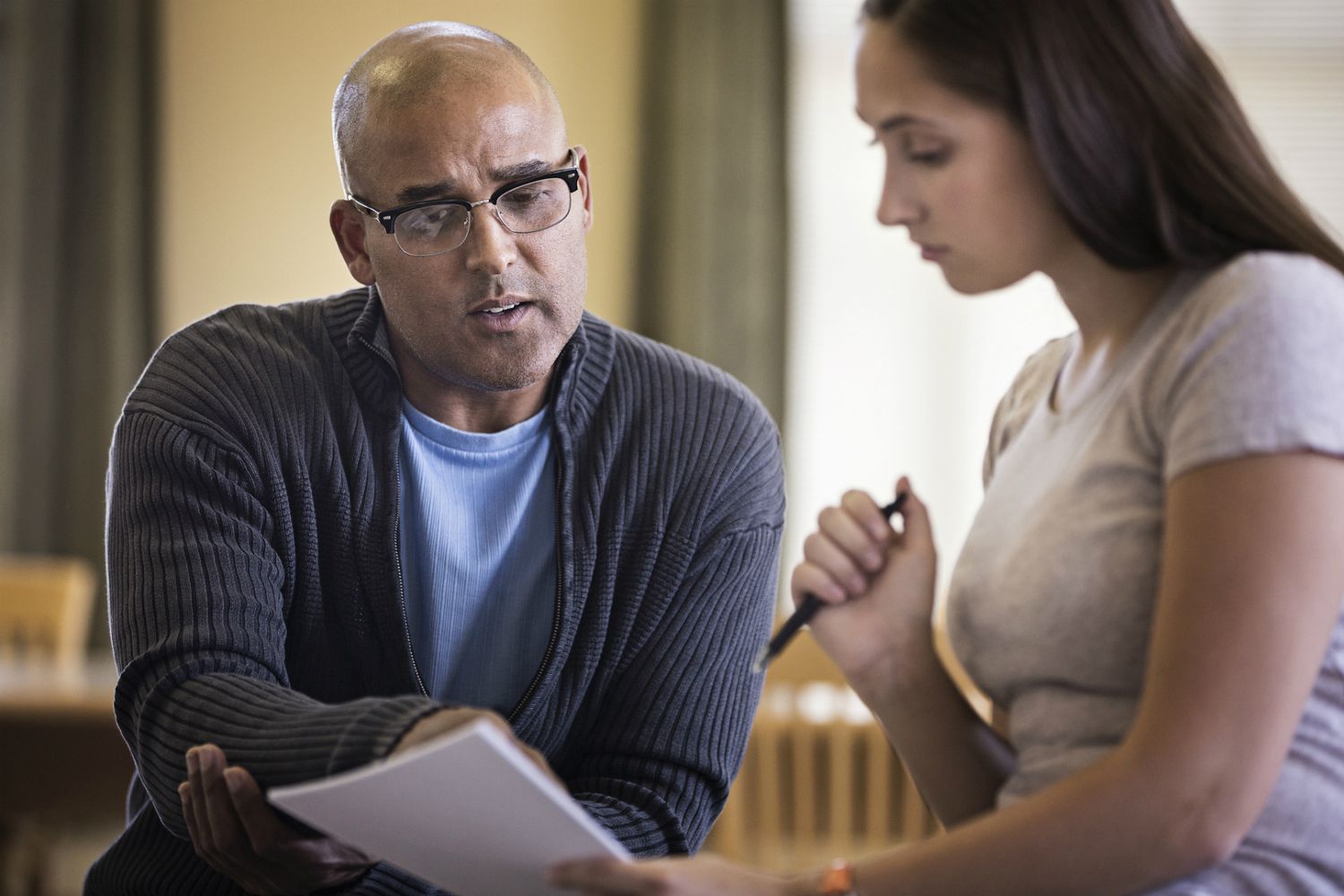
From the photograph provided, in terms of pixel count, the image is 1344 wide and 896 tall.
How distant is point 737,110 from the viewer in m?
3.68

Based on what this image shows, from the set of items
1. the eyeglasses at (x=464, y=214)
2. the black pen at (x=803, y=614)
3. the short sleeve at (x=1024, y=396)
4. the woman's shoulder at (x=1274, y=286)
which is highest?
the eyeglasses at (x=464, y=214)

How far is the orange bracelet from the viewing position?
903mm

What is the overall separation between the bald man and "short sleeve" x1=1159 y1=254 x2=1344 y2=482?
27.6 inches

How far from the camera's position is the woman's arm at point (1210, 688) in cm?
79

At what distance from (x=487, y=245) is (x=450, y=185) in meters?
0.07

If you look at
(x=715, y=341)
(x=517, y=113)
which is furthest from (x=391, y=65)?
(x=715, y=341)

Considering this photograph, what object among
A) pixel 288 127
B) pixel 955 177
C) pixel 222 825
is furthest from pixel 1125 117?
pixel 288 127

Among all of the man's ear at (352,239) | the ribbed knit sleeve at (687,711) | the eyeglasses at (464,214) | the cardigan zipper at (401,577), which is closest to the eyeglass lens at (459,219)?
the eyeglasses at (464,214)

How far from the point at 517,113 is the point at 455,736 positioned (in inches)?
30.5

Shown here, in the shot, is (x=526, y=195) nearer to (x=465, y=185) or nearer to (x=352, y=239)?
(x=465, y=185)

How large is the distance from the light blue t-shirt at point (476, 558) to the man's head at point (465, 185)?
3.1 inches

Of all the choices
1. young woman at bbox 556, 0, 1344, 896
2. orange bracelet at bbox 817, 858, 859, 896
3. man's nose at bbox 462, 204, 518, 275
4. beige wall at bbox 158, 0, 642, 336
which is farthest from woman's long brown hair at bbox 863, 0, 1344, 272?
beige wall at bbox 158, 0, 642, 336

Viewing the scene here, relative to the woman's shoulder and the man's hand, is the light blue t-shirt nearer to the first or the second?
the man's hand

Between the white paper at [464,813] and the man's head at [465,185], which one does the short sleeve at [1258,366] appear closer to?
the white paper at [464,813]
